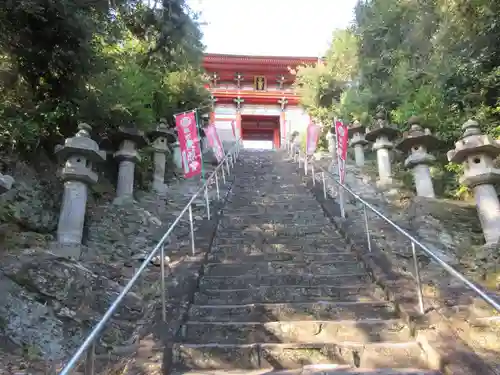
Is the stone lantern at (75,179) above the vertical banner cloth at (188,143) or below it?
below

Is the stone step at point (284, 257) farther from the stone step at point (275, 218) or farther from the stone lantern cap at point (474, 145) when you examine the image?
the stone lantern cap at point (474, 145)

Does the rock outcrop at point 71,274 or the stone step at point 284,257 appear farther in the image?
the stone step at point 284,257

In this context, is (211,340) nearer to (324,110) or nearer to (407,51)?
(407,51)

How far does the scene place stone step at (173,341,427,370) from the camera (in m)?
3.38

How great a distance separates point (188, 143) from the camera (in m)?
9.41

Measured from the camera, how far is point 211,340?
375 centimetres

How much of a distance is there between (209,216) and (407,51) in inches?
340

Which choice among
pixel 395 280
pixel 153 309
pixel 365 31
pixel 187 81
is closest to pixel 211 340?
pixel 153 309

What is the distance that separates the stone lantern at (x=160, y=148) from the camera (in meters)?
10.8

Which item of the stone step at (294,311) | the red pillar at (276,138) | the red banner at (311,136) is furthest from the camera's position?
the red pillar at (276,138)

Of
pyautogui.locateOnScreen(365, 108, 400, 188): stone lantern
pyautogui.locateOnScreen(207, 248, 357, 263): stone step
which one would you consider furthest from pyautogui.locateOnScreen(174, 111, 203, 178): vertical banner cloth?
pyautogui.locateOnScreen(365, 108, 400, 188): stone lantern

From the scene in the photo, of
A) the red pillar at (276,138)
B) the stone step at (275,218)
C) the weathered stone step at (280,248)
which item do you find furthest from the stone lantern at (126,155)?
the red pillar at (276,138)

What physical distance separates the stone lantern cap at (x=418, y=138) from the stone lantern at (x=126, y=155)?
5900mm

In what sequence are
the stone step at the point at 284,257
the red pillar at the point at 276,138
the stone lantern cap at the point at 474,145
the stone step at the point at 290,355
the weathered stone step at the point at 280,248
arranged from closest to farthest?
the stone step at the point at 290,355 < the stone step at the point at 284,257 < the weathered stone step at the point at 280,248 < the stone lantern cap at the point at 474,145 < the red pillar at the point at 276,138
